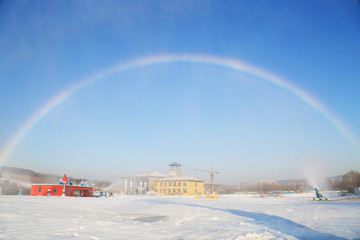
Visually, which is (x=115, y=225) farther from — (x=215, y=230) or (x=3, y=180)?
(x=3, y=180)

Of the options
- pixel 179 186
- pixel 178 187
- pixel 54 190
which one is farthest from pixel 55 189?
pixel 179 186

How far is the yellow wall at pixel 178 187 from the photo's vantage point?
8569 cm

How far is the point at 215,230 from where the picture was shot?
34.0 ft

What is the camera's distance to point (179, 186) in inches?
3393

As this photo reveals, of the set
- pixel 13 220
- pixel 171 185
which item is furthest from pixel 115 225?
pixel 171 185

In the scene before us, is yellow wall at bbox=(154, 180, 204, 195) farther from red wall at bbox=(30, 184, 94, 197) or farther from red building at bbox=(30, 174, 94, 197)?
red building at bbox=(30, 174, 94, 197)

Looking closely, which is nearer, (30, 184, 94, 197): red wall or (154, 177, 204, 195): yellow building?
(30, 184, 94, 197): red wall

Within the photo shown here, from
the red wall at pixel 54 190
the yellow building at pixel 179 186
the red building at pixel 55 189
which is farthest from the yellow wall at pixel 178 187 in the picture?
the red building at pixel 55 189

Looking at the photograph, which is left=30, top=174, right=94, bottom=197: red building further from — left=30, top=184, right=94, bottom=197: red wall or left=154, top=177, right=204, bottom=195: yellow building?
left=154, top=177, right=204, bottom=195: yellow building

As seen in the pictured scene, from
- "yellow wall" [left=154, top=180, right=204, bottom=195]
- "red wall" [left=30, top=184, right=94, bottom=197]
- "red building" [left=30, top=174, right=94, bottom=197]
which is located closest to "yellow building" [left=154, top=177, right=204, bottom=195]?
"yellow wall" [left=154, top=180, right=204, bottom=195]

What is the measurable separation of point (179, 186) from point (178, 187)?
495mm

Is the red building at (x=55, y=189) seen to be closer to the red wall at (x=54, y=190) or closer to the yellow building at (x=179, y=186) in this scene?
the red wall at (x=54, y=190)

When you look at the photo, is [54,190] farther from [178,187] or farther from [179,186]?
[179,186]

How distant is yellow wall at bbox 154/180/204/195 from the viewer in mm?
85688
